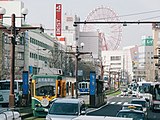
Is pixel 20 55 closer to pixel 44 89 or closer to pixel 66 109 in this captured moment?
pixel 44 89

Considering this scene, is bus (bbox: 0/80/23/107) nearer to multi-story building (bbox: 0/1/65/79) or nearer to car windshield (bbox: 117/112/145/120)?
car windshield (bbox: 117/112/145/120)

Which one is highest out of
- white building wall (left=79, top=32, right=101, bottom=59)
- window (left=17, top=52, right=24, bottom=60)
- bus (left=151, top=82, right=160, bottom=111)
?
white building wall (left=79, top=32, right=101, bottom=59)

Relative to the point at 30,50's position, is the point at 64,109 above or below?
below

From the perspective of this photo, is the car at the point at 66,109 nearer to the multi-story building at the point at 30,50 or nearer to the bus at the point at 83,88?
the multi-story building at the point at 30,50

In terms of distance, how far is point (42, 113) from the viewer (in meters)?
29.8

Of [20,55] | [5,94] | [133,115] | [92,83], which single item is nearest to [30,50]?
[20,55]

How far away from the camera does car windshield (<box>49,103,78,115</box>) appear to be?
2109 centimetres

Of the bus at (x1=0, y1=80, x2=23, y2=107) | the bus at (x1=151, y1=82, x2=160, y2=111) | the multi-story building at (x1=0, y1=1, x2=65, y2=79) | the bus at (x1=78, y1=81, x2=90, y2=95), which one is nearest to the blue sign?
the bus at (x1=151, y1=82, x2=160, y2=111)

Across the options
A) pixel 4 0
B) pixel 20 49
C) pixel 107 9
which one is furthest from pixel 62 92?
pixel 107 9

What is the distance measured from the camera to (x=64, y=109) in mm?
21547

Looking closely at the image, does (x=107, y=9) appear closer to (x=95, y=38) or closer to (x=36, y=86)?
(x=95, y=38)

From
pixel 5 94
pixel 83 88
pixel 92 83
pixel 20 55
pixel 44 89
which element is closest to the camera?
pixel 44 89

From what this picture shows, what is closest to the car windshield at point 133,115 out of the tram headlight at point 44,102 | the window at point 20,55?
the tram headlight at point 44,102

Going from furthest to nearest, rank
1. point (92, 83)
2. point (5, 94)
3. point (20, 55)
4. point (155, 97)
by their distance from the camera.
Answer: point (20, 55) → point (155, 97) → point (92, 83) → point (5, 94)
